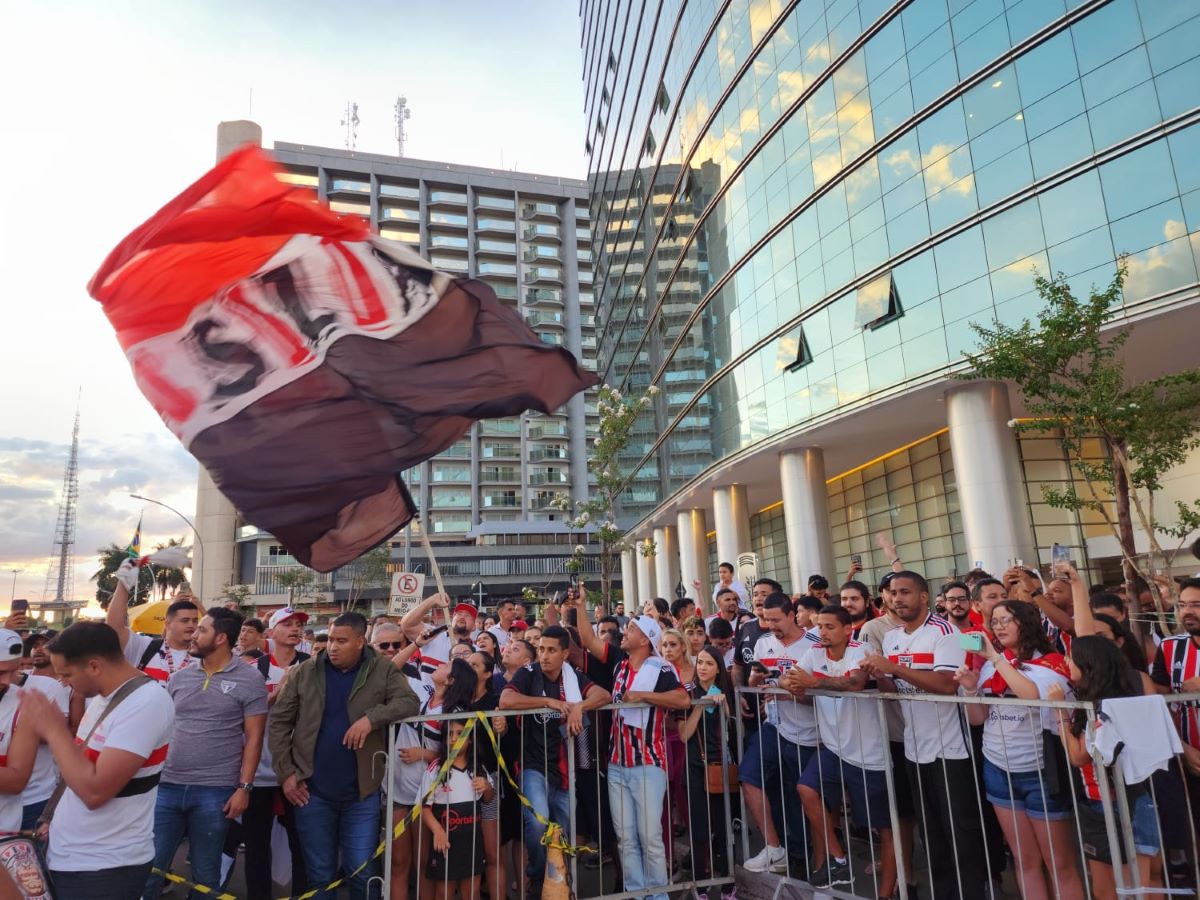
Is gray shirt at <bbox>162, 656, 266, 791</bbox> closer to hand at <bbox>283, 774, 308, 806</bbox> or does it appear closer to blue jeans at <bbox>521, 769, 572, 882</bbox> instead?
hand at <bbox>283, 774, 308, 806</bbox>

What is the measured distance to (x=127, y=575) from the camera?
537 centimetres

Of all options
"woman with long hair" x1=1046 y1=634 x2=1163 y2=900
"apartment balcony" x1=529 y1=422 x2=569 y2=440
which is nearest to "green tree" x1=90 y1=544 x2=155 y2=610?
"apartment balcony" x1=529 y1=422 x2=569 y2=440

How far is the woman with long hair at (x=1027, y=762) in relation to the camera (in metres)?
4.27

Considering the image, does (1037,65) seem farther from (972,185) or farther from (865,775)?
(865,775)

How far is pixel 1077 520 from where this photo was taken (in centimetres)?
1983

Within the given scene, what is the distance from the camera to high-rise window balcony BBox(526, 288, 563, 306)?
3024 inches

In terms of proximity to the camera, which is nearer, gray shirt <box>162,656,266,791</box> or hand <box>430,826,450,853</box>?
gray shirt <box>162,656,266,791</box>

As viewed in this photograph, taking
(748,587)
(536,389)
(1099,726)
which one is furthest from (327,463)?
(748,587)

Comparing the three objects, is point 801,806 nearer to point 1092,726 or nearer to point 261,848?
point 1092,726

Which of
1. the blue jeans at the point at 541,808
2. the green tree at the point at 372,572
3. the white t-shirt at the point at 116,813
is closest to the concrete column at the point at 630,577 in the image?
the green tree at the point at 372,572

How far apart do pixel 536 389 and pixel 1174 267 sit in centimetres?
1390

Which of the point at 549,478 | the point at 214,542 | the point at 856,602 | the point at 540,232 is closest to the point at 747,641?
the point at 856,602

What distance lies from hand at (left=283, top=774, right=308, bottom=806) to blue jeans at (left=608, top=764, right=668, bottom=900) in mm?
1969

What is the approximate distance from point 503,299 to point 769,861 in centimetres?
6797
